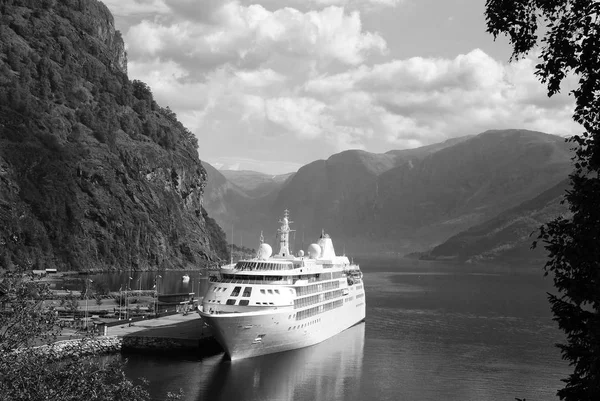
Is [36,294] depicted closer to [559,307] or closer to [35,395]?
[35,395]

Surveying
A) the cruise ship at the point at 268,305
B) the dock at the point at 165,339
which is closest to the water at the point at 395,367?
the cruise ship at the point at 268,305

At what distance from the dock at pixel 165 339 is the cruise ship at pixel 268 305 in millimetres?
6220

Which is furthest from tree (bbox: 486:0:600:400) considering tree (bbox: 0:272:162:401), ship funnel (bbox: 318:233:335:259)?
ship funnel (bbox: 318:233:335:259)

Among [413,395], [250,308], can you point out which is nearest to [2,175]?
[250,308]

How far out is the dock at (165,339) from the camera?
260ft

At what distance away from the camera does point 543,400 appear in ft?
207

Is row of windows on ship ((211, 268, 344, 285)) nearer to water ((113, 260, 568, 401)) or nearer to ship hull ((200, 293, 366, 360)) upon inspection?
ship hull ((200, 293, 366, 360))

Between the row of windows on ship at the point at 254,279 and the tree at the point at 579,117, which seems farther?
the row of windows on ship at the point at 254,279

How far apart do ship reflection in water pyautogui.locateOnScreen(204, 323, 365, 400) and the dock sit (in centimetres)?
750

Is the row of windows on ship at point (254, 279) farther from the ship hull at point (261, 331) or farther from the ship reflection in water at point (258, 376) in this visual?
the ship reflection in water at point (258, 376)

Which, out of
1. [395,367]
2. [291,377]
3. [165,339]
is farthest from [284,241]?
[291,377]

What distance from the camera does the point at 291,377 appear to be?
69.0 m

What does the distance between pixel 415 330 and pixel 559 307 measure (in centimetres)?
8683

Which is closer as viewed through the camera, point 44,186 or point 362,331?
point 362,331
